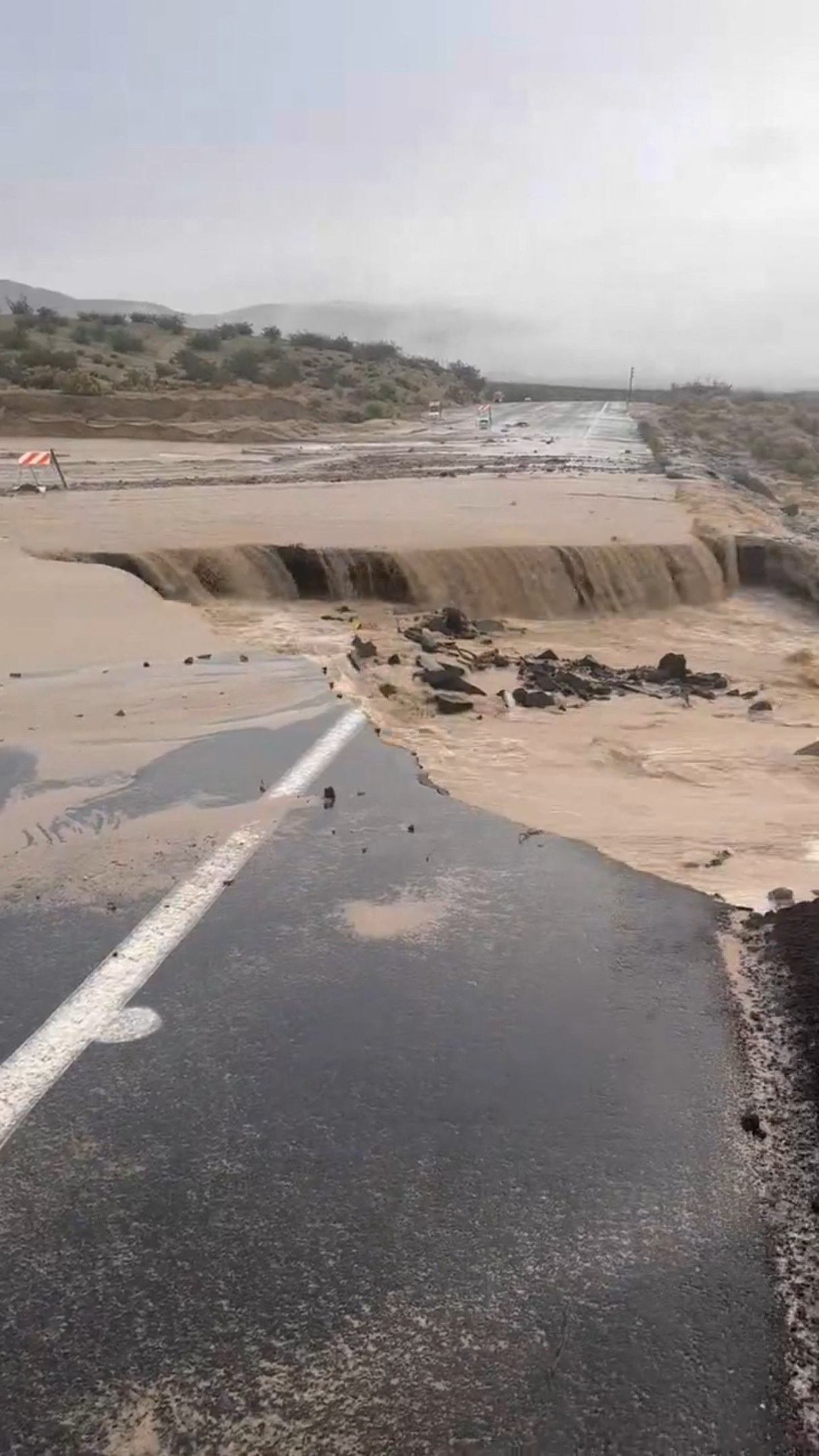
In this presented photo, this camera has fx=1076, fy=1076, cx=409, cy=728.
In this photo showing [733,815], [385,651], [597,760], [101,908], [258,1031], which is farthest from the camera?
[385,651]

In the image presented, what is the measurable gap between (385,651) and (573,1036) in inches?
274

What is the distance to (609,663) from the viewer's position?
1202cm

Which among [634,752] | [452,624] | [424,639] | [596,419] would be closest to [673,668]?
[424,639]

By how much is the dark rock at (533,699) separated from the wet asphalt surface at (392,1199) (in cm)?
432

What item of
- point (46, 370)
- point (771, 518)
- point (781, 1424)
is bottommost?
point (781, 1424)

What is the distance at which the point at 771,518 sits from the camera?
19.8 meters

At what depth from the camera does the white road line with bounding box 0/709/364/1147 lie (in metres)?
3.45

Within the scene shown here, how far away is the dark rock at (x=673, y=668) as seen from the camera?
10719mm

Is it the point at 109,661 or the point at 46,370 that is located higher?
the point at 46,370

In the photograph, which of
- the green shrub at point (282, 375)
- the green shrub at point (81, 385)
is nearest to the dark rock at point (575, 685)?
the green shrub at point (81, 385)

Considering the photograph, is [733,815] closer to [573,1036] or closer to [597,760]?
[597,760]

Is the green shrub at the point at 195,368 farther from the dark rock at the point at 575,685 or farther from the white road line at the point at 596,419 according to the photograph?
the dark rock at the point at 575,685

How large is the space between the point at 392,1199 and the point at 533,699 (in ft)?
21.0

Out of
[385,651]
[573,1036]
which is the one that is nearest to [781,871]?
[573,1036]
